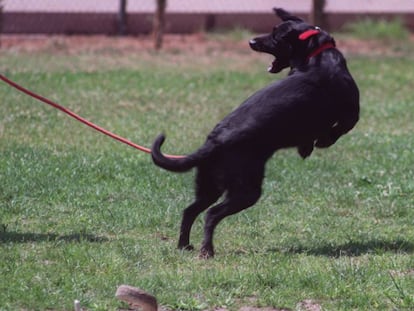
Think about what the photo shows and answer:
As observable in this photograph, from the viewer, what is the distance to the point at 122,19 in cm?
1673

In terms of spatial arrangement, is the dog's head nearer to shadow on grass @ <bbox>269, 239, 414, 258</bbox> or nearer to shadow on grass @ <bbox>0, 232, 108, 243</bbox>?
shadow on grass @ <bbox>269, 239, 414, 258</bbox>

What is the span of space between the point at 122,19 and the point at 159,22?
1.80 m

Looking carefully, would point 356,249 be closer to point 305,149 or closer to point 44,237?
point 305,149

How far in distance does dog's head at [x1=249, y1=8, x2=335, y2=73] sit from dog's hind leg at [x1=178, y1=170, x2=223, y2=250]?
1109 millimetres

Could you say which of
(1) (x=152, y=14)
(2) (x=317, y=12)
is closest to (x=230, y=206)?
(2) (x=317, y=12)

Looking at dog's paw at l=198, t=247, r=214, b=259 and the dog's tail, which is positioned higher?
the dog's tail

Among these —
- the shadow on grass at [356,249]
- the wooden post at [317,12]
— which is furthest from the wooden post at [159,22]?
the shadow on grass at [356,249]

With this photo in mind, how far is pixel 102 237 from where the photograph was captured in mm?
6492

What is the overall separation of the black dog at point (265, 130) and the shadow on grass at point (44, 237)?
0.62 metres

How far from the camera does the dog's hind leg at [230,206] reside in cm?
607

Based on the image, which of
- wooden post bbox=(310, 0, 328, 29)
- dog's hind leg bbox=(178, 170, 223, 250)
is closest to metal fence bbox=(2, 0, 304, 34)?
wooden post bbox=(310, 0, 328, 29)

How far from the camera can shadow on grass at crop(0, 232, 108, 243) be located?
6.29m

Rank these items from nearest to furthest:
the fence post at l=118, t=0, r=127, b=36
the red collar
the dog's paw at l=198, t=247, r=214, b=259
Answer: the dog's paw at l=198, t=247, r=214, b=259 < the red collar < the fence post at l=118, t=0, r=127, b=36

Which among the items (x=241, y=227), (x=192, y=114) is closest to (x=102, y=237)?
(x=241, y=227)
